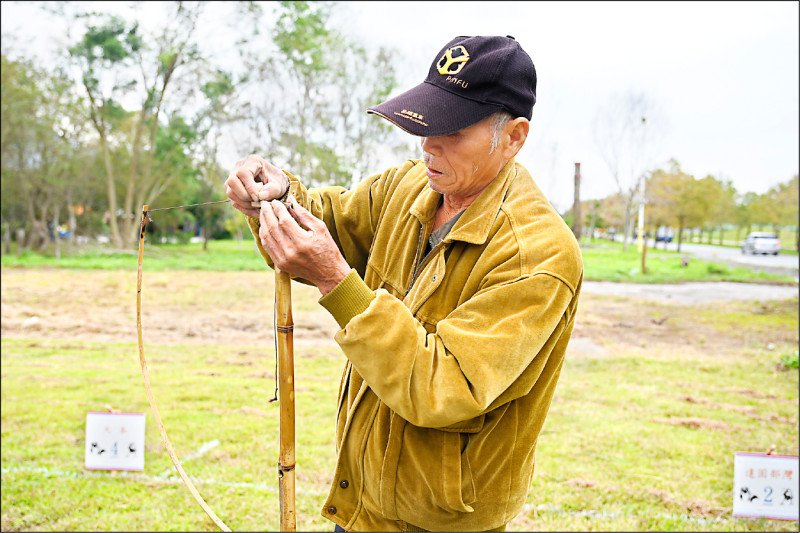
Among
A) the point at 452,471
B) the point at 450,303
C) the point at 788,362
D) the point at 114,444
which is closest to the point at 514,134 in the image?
the point at 450,303

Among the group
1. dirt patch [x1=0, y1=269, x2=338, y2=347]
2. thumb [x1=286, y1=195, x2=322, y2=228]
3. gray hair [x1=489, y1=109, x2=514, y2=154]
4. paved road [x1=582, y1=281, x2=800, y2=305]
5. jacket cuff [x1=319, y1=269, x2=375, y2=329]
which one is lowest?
dirt patch [x1=0, y1=269, x2=338, y2=347]

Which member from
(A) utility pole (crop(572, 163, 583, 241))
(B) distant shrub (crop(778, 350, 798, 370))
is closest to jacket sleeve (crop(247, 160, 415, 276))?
(B) distant shrub (crop(778, 350, 798, 370))

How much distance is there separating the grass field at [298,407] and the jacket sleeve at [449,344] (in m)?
2.19

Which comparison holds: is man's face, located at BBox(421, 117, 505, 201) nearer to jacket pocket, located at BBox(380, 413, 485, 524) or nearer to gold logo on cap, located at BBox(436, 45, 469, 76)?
gold logo on cap, located at BBox(436, 45, 469, 76)

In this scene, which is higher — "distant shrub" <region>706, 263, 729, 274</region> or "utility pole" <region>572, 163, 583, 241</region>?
"utility pole" <region>572, 163, 583, 241</region>

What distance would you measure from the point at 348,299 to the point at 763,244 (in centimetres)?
1078

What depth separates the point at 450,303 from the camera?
1016 mm

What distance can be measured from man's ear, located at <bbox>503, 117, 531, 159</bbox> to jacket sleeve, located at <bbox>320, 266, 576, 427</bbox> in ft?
0.85

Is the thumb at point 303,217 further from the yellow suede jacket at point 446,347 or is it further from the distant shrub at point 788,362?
the distant shrub at point 788,362

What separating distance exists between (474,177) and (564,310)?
0.93ft

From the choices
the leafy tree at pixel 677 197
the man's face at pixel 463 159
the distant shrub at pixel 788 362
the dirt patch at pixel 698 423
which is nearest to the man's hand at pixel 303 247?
the man's face at pixel 463 159

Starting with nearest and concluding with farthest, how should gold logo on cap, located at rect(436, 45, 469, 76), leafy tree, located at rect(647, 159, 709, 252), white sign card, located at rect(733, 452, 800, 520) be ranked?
1. gold logo on cap, located at rect(436, 45, 469, 76)
2. white sign card, located at rect(733, 452, 800, 520)
3. leafy tree, located at rect(647, 159, 709, 252)

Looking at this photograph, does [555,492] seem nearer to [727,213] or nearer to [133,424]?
[133,424]

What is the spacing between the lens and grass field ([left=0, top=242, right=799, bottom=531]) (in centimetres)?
288
